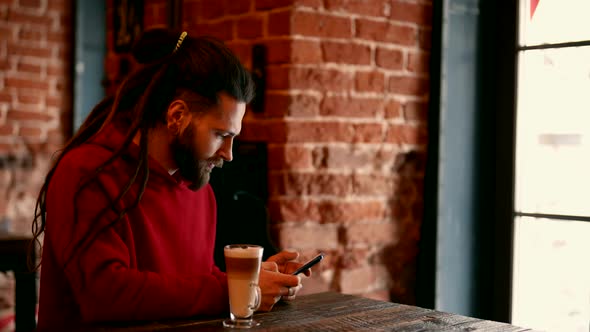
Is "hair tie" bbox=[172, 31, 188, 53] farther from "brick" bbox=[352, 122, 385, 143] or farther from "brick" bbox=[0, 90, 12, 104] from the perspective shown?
"brick" bbox=[0, 90, 12, 104]

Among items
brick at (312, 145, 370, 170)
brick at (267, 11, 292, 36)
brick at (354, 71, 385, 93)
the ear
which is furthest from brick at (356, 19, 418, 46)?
the ear

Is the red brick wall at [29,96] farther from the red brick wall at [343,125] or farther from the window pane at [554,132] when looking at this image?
the window pane at [554,132]

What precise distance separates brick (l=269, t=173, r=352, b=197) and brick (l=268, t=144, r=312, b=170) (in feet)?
0.08

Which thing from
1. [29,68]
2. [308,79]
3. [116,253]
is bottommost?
[116,253]

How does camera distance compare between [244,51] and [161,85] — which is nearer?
[161,85]

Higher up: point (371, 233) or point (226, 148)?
point (226, 148)

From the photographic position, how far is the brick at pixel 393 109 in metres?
2.31

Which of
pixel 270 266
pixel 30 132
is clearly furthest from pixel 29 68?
pixel 270 266

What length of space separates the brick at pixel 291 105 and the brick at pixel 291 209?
9.3 inches

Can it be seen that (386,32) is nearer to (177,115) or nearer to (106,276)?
(177,115)

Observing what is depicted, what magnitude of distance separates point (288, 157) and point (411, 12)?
2.02 ft

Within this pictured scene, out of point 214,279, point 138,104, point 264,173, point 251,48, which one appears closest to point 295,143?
point 264,173

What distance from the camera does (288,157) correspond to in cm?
213

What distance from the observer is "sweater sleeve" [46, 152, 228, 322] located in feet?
4.27
